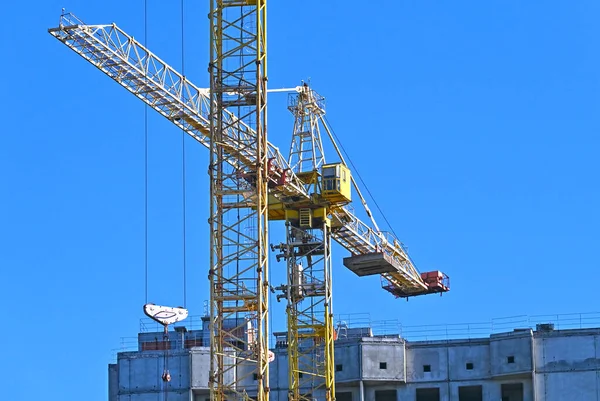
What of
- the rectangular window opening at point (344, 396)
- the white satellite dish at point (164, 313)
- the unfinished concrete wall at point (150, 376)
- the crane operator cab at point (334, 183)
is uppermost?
the crane operator cab at point (334, 183)

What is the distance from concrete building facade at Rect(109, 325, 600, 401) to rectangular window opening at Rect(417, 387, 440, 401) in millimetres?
73

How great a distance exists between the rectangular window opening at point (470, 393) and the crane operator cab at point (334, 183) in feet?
56.9

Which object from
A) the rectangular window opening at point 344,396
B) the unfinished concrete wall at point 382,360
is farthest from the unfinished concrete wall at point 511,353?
the rectangular window opening at point 344,396

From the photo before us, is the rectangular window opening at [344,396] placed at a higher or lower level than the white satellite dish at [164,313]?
lower

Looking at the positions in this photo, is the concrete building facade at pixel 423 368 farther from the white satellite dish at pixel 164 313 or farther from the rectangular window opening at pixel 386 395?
the white satellite dish at pixel 164 313

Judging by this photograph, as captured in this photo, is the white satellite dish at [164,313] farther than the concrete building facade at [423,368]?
No

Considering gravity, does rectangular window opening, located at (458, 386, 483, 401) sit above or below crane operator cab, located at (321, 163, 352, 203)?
below

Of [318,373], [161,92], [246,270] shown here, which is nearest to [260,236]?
[246,270]

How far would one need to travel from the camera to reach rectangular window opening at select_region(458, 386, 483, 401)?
108438 mm

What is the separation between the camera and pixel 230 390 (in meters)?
79.4

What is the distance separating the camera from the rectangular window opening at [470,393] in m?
108

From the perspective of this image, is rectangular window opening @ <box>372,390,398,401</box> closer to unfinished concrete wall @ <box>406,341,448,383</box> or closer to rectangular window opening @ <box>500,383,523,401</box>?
unfinished concrete wall @ <box>406,341,448,383</box>

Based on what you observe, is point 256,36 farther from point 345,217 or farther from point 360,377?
point 360,377

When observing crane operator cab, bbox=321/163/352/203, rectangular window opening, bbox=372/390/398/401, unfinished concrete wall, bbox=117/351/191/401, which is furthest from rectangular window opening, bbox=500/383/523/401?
unfinished concrete wall, bbox=117/351/191/401
